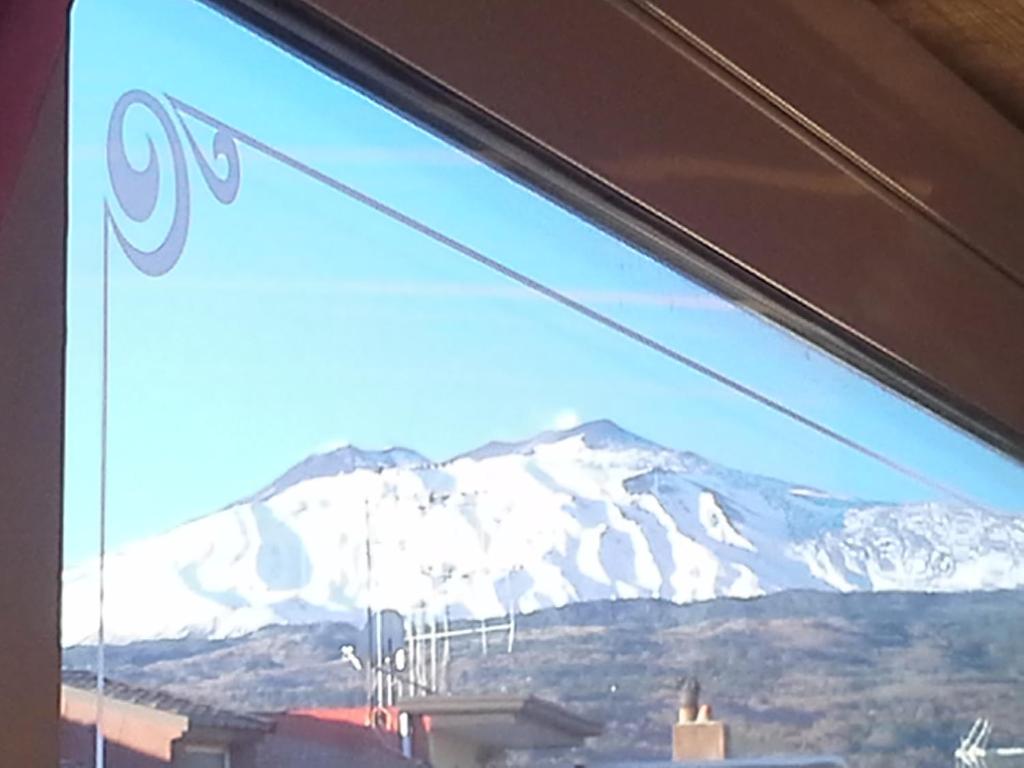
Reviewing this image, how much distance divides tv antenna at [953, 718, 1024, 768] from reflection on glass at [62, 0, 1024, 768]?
0.45ft

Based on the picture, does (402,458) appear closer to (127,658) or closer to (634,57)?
(127,658)

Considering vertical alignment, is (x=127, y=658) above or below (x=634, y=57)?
below

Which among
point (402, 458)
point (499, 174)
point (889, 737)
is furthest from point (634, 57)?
point (889, 737)

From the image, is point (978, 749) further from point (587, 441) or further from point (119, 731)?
point (119, 731)

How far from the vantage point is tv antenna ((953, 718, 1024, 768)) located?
3.35 feet

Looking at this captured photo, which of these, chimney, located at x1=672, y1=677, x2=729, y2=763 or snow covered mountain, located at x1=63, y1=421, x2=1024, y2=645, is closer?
snow covered mountain, located at x1=63, y1=421, x2=1024, y2=645

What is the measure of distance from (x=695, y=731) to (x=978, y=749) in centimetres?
39

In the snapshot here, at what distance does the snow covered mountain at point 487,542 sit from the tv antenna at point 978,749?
15 cm

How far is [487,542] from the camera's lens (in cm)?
64

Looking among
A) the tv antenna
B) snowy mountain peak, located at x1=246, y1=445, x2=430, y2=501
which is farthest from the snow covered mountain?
the tv antenna

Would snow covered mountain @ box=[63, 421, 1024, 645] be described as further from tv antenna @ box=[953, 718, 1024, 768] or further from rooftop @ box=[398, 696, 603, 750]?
tv antenna @ box=[953, 718, 1024, 768]

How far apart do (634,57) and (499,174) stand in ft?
0.40

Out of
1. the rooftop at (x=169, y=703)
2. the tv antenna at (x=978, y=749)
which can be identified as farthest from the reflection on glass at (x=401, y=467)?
the tv antenna at (x=978, y=749)

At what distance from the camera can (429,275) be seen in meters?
0.64
